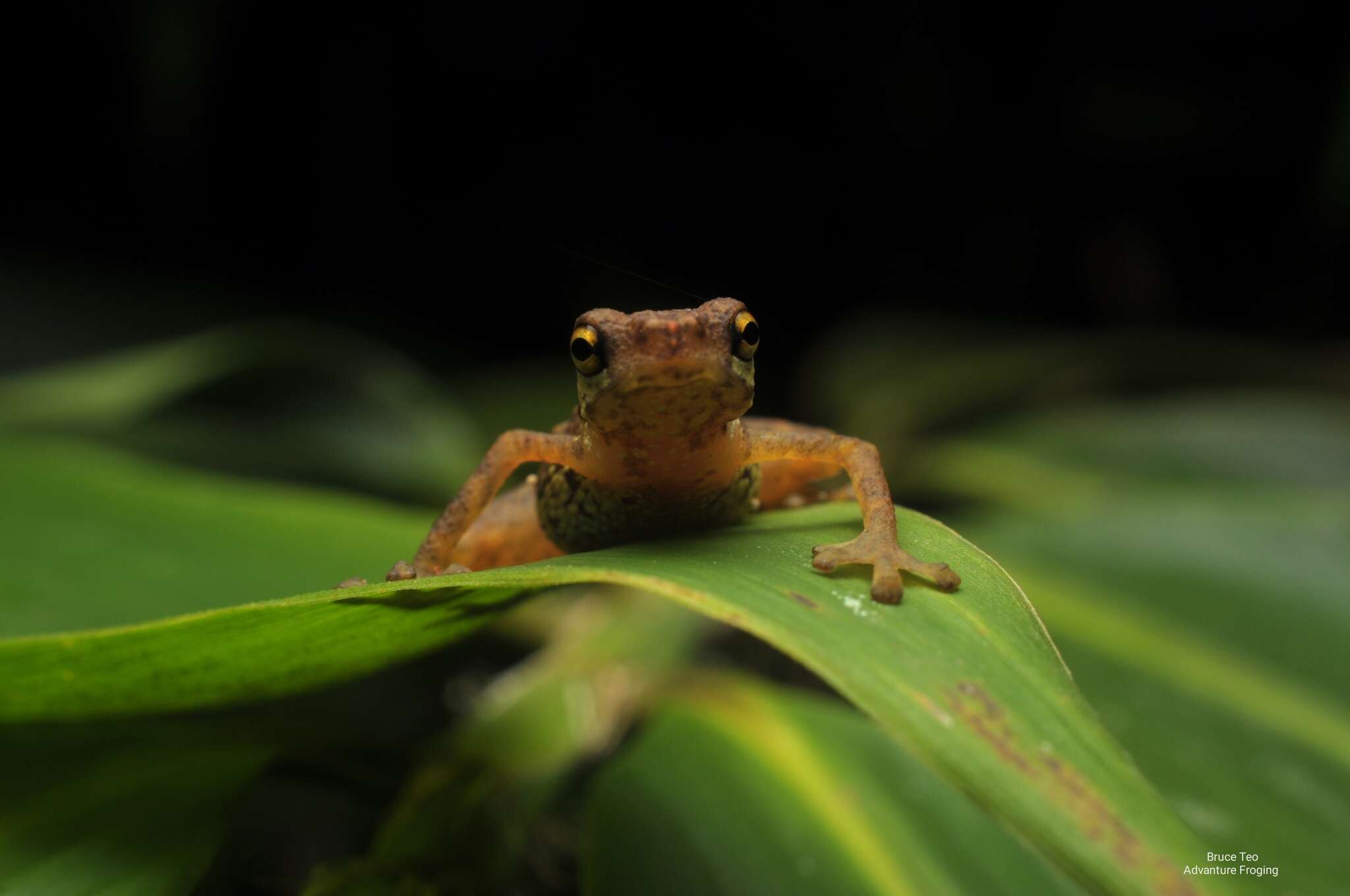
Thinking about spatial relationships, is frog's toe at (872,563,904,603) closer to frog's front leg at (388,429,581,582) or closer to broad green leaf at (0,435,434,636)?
frog's front leg at (388,429,581,582)

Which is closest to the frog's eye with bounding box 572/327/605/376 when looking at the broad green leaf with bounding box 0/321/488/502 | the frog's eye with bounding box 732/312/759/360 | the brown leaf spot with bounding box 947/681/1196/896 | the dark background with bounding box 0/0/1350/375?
the frog's eye with bounding box 732/312/759/360

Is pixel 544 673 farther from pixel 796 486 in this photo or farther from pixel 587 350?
pixel 587 350

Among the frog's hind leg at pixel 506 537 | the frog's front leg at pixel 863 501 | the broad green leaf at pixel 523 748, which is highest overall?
the frog's front leg at pixel 863 501

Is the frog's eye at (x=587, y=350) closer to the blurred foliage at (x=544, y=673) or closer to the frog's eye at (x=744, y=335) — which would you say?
the frog's eye at (x=744, y=335)

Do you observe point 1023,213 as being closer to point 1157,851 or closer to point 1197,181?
point 1197,181

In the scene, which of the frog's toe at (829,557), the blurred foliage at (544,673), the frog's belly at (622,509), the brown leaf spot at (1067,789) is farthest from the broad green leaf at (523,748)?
A: the brown leaf spot at (1067,789)
